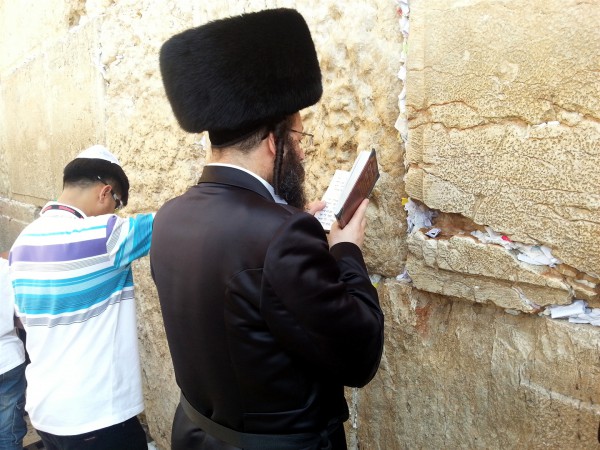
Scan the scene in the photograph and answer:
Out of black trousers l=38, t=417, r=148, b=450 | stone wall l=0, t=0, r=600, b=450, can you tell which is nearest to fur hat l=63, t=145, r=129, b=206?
stone wall l=0, t=0, r=600, b=450

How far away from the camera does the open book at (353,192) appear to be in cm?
150

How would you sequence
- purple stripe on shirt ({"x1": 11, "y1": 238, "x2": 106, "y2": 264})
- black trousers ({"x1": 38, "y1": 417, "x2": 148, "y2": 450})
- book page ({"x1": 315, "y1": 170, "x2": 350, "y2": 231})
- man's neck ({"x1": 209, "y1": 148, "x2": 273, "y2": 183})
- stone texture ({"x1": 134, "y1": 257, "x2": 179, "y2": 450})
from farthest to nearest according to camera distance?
stone texture ({"x1": 134, "y1": 257, "x2": 179, "y2": 450}), black trousers ({"x1": 38, "y1": 417, "x2": 148, "y2": 450}), purple stripe on shirt ({"x1": 11, "y1": 238, "x2": 106, "y2": 264}), book page ({"x1": 315, "y1": 170, "x2": 350, "y2": 231}), man's neck ({"x1": 209, "y1": 148, "x2": 273, "y2": 183})

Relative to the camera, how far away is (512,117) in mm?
1500

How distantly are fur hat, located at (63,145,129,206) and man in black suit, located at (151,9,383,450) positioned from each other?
3.14 feet

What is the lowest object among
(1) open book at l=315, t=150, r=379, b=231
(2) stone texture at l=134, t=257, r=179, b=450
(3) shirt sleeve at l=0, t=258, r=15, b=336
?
(2) stone texture at l=134, t=257, r=179, b=450

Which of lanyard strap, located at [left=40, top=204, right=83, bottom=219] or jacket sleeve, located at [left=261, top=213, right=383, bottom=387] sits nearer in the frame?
jacket sleeve, located at [left=261, top=213, right=383, bottom=387]

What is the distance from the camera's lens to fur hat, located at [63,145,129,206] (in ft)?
7.77

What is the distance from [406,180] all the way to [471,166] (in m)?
0.25

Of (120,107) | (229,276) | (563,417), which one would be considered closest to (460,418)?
(563,417)

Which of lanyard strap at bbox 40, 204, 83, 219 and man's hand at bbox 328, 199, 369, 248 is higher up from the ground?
man's hand at bbox 328, 199, 369, 248

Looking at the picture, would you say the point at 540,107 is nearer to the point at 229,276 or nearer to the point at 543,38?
the point at 543,38

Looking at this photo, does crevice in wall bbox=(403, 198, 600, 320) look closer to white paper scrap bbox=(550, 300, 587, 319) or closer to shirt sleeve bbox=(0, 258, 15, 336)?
white paper scrap bbox=(550, 300, 587, 319)

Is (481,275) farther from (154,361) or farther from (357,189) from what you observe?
(154,361)

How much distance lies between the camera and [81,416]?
2195mm
